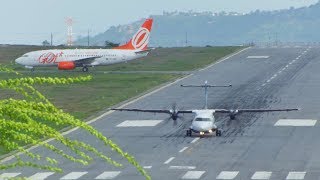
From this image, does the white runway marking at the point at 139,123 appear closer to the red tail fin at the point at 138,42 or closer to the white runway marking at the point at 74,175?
the white runway marking at the point at 74,175

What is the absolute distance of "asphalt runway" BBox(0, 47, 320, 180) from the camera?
56.8 metres

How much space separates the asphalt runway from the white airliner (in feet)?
46.4

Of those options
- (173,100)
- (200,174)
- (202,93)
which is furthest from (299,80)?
(200,174)

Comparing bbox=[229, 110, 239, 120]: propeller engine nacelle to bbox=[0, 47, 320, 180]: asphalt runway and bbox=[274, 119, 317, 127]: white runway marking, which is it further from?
bbox=[274, 119, 317, 127]: white runway marking

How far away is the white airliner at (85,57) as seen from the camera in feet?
468

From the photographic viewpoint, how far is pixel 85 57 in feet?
468

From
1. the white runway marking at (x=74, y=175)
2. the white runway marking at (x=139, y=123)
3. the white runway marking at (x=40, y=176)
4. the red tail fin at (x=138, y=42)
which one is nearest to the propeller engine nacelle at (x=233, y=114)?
the white runway marking at (x=139, y=123)

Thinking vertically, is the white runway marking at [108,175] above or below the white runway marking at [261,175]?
below

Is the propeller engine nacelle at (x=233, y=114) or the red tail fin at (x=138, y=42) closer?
the propeller engine nacelle at (x=233, y=114)

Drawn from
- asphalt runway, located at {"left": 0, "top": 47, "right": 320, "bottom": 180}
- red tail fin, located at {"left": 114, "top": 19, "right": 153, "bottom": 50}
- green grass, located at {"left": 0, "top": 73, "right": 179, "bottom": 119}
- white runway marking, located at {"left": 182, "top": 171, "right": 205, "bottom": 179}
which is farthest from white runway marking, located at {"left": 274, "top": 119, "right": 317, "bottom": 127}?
red tail fin, located at {"left": 114, "top": 19, "right": 153, "bottom": 50}

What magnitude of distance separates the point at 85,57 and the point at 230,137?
7163 cm

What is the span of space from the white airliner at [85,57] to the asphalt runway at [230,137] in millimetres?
14156

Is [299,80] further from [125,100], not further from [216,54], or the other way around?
[216,54]

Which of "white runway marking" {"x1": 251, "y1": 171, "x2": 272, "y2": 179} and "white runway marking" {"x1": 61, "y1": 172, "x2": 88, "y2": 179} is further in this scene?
"white runway marking" {"x1": 61, "y1": 172, "x2": 88, "y2": 179}
